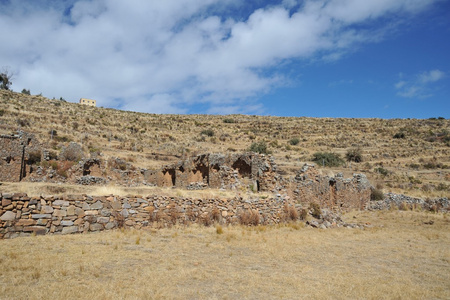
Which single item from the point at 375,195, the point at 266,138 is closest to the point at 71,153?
the point at 375,195

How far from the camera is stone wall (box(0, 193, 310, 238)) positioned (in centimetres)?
909

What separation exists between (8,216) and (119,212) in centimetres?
325

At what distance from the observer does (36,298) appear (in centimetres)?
483

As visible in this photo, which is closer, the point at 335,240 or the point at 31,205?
the point at 31,205

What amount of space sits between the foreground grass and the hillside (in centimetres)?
2098

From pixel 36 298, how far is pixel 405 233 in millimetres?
15344

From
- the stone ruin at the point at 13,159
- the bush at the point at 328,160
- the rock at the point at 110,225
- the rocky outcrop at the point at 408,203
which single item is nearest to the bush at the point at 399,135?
the bush at the point at 328,160

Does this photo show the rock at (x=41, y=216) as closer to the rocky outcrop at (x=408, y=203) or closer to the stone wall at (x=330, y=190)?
the stone wall at (x=330, y=190)

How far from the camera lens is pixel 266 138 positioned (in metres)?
56.8

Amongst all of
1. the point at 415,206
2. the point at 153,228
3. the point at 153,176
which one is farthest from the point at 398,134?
the point at 153,228

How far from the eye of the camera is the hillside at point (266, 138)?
119ft

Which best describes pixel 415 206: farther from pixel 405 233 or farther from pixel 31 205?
pixel 31 205

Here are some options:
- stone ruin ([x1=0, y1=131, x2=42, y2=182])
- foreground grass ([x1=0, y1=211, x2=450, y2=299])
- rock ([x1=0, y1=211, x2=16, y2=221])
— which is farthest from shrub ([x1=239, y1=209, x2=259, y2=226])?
stone ruin ([x1=0, y1=131, x2=42, y2=182])

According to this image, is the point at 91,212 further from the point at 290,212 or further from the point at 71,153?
the point at 71,153
